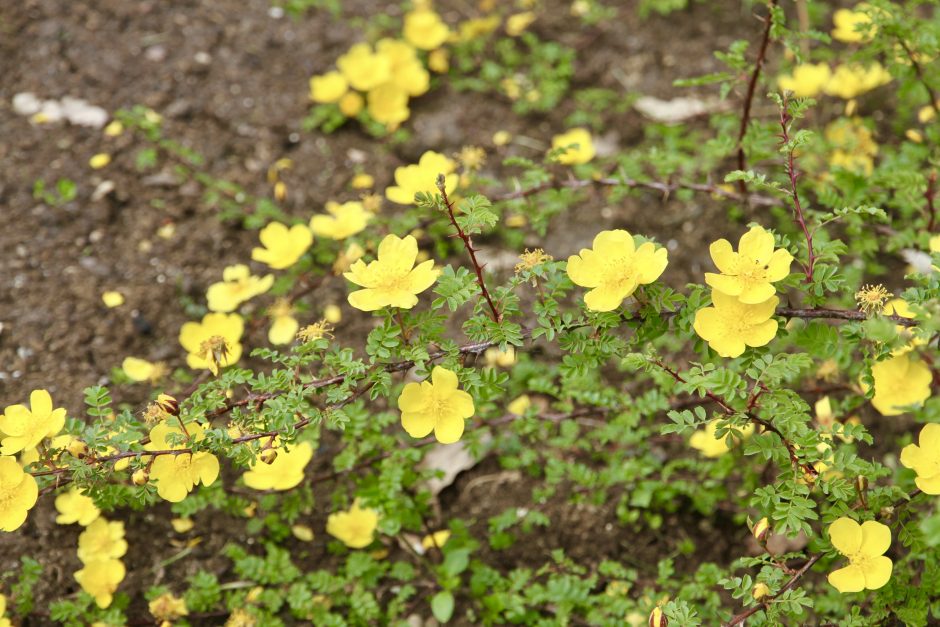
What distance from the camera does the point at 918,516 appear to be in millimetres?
2092

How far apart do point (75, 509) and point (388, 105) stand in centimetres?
202

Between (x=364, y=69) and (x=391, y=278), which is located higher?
(x=391, y=278)

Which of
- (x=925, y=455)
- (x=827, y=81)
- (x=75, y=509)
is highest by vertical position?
(x=925, y=455)

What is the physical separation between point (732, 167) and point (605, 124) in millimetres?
592

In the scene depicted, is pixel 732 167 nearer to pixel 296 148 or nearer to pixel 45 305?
pixel 296 148

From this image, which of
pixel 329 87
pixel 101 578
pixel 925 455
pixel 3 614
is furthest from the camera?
pixel 329 87

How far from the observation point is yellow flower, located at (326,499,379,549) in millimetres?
2523

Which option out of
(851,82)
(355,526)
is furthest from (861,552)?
(851,82)

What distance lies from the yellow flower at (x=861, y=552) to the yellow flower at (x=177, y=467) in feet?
4.43

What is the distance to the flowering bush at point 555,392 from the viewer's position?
1.83m

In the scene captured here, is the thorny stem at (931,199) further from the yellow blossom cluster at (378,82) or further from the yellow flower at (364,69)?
the yellow flower at (364,69)

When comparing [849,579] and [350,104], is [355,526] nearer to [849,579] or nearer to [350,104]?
[849,579]

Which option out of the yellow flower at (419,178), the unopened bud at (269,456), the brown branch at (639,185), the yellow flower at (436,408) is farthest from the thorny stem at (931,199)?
the unopened bud at (269,456)

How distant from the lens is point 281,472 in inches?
94.9
